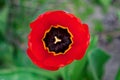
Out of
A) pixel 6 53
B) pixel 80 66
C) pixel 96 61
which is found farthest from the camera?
pixel 6 53

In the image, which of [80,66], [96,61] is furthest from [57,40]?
[96,61]

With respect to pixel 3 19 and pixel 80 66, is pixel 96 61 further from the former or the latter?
pixel 3 19

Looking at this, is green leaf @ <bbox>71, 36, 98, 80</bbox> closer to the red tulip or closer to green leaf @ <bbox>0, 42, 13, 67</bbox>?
the red tulip

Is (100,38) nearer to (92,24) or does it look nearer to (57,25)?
(92,24)

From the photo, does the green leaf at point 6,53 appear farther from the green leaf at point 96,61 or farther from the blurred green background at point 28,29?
the green leaf at point 96,61

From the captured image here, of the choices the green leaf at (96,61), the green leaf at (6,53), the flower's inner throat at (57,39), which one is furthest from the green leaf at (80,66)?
the green leaf at (6,53)

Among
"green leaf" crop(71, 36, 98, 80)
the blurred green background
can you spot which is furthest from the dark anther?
the blurred green background

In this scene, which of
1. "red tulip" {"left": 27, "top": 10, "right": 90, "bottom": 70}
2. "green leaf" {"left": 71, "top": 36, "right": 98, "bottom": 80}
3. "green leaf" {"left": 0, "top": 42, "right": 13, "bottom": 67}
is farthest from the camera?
"green leaf" {"left": 0, "top": 42, "right": 13, "bottom": 67}
